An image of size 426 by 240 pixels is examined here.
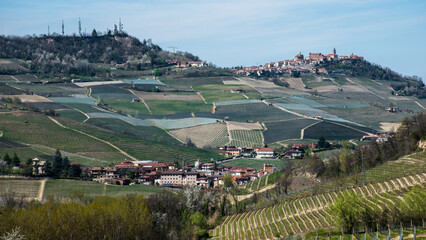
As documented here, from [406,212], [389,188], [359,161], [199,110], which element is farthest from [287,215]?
[199,110]

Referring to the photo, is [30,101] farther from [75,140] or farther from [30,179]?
[30,179]

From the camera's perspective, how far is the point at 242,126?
140m

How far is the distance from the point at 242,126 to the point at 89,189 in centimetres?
6212

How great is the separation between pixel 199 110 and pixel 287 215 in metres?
105

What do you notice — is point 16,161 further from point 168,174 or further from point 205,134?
point 205,134

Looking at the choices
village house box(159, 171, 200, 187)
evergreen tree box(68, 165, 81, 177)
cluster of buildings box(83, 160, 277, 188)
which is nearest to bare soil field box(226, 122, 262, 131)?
cluster of buildings box(83, 160, 277, 188)

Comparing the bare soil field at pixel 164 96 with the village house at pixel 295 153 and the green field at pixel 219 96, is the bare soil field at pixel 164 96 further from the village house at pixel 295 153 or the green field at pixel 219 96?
the village house at pixel 295 153

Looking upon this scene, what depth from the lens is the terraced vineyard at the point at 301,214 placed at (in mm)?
51812

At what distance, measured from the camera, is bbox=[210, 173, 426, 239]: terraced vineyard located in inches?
2040

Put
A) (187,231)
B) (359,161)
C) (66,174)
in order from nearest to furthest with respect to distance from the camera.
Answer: (187,231) → (359,161) → (66,174)

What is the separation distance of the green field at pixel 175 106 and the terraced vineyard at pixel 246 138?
29134mm

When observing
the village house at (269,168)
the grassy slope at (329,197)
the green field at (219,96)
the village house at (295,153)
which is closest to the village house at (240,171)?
the village house at (269,168)

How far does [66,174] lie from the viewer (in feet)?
295

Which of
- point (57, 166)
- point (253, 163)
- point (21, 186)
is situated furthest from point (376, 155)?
point (21, 186)
